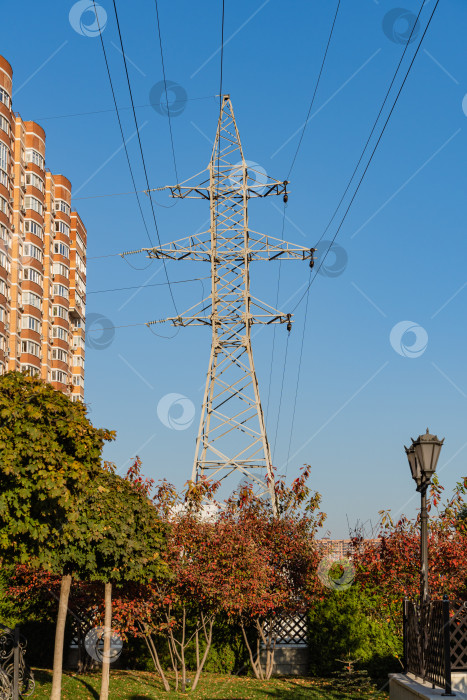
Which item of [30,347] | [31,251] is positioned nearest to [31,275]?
[31,251]

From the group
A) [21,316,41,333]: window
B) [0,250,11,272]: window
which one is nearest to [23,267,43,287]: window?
[21,316,41,333]: window

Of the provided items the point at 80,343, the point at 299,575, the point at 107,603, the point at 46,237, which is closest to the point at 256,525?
the point at 299,575

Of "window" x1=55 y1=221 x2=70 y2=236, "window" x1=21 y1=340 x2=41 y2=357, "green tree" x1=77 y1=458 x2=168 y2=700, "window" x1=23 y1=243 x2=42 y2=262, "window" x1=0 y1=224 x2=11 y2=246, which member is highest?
"window" x1=55 y1=221 x2=70 y2=236

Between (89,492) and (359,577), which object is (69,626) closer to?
(359,577)

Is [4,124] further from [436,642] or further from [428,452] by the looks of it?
[436,642]

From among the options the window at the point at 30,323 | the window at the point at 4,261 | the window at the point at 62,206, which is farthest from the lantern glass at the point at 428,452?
the window at the point at 62,206

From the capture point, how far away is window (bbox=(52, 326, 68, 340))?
66.8 m

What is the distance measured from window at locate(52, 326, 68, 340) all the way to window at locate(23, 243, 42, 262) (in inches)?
283

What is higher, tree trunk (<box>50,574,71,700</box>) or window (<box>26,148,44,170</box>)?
window (<box>26,148,44,170</box>)

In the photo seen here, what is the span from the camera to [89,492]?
1166 centimetres

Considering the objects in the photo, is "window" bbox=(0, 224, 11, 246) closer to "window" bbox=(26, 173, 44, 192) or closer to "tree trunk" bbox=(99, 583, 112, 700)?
"window" bbox=(26, 173, 44, 192)

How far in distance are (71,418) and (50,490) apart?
1.06 metres

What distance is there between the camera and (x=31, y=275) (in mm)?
60688

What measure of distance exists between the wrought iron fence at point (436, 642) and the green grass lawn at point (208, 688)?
241 inches
